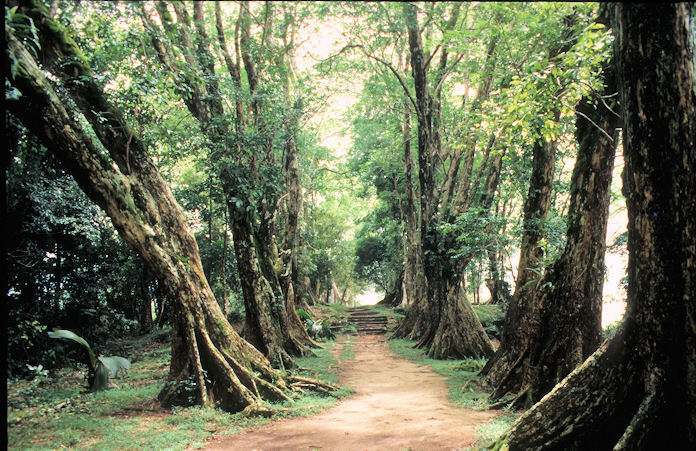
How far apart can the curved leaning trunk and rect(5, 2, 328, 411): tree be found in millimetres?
13

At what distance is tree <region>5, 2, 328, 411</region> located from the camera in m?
4.91

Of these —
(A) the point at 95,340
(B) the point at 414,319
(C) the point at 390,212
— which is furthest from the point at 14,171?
(C) the point at 390,212

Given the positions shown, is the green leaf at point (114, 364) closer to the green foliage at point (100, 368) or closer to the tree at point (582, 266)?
the green foliage at point (100, 368)

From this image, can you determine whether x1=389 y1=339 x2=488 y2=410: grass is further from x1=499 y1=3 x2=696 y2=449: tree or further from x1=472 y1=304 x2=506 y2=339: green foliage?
x1=499 y1=3 x2=696 y2=449: tree

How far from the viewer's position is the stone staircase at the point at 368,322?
2105cm

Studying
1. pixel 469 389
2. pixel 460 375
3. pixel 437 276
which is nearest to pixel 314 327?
pixel 437 276

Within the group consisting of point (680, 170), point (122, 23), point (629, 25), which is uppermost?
point (122, 23)

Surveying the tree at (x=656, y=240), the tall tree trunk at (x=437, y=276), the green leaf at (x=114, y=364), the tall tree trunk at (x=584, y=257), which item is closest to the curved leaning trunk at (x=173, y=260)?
the green leaf at (x=114, y=364)

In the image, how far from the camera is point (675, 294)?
262 centimetres

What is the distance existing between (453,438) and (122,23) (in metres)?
5.65

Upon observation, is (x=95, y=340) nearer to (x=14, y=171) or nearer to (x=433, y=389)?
(x=14, y=171)

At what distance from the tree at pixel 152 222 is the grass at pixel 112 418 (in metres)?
0.39

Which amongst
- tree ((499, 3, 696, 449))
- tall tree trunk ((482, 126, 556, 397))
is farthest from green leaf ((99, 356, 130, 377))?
tree ((499, 3, 696, 449))

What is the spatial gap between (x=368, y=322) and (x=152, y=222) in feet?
59.5
